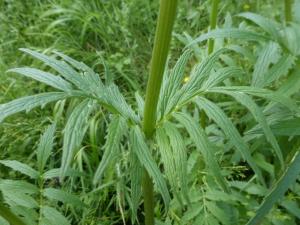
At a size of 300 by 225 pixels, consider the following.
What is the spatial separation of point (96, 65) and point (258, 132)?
5.44 feet

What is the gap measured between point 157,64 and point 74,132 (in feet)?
0.78

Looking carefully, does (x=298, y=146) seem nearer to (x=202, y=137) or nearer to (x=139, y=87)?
(x=202, y=137)

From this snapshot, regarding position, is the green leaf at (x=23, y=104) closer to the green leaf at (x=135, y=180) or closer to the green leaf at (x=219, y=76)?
the green leaf at (x=135, y=180)

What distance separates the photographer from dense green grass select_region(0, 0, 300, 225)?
104 cm

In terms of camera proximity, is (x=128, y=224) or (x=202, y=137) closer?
(x=202, y=137)

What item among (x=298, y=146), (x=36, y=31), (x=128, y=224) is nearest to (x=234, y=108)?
(x=298, y=146)

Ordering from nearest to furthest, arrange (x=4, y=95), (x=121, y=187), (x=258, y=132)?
(x=258, y=132) < (x=121, y=187) < (x=4, y=95)

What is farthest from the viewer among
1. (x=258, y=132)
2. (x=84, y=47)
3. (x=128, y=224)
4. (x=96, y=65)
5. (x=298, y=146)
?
(x=84, y=47)

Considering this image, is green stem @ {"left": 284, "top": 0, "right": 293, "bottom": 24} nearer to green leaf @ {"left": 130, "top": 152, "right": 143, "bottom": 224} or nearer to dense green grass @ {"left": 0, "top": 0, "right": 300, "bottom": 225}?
dense green grass @ {"left": 0, "top": 0, "right": 300, "bottom": 225}

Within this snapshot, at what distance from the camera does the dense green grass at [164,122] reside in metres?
1.04

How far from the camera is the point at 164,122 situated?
1.12 metres

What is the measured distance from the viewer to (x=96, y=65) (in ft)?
8.85

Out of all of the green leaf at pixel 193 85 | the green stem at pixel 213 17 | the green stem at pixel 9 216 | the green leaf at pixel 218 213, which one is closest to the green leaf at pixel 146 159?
the green leaf at pixel 193 85

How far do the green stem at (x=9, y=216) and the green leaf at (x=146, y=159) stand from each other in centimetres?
Answer: 34
